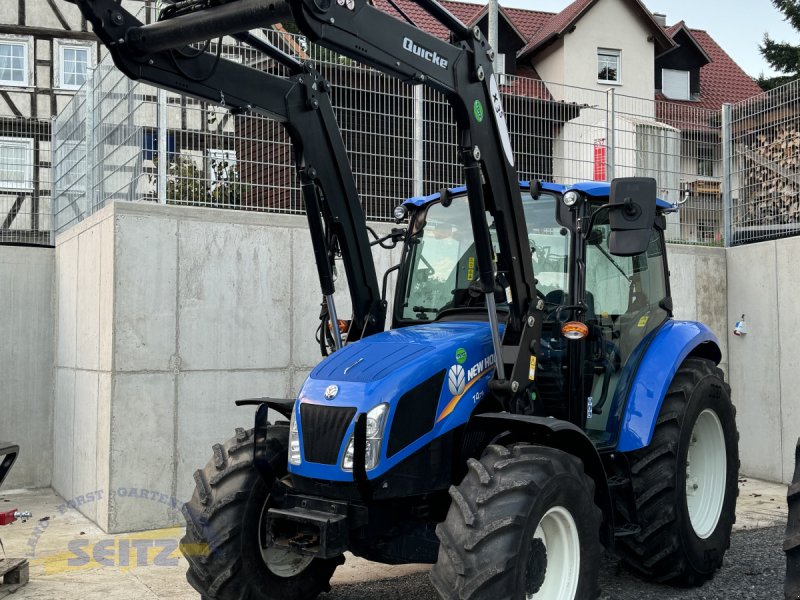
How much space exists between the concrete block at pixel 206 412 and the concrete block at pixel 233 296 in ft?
0.33

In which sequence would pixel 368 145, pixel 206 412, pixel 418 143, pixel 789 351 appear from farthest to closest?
pixel 789 351
pixel 418 143
pixel 368 145
pixel 206 412

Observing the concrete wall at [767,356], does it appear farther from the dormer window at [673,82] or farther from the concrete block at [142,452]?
the dormer window at [673,82]

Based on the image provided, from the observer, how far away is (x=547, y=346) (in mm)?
5324

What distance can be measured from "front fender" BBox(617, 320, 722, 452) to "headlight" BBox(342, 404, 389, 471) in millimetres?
1746

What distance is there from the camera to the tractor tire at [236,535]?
464 centimetres

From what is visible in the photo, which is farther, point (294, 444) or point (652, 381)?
point (652, 381)

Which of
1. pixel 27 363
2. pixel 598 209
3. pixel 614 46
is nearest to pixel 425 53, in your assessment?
pixel 598 209

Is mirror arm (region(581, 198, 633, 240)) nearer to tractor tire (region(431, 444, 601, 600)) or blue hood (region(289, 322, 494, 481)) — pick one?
blue hood (region(289, 322, 494, 481))

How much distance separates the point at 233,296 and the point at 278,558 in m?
3.29

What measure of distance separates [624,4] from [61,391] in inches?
1035

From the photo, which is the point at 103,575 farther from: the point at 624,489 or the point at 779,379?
the point at 779,379

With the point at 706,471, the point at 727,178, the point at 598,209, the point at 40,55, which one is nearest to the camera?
the point at 598,209

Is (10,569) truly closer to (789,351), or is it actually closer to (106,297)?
(106,297)

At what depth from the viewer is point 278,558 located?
490cm
